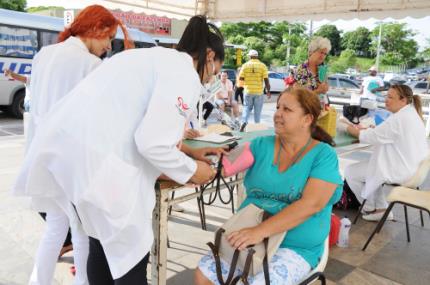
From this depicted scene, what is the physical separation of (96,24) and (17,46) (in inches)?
342

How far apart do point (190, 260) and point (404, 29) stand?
3794 cm

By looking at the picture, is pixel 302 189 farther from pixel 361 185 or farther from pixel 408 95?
pixel 361 185

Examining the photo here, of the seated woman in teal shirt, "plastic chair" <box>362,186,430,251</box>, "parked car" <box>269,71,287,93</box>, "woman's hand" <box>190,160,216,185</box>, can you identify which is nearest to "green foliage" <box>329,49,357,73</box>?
"parked car" <box>269,71,287,93</box>

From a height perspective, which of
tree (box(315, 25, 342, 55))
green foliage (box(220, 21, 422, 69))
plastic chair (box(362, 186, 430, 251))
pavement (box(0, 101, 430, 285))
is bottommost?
pavement (box(0, 101, 430, 285))

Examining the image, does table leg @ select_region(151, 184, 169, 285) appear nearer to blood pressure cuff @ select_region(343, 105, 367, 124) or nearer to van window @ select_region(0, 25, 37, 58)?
blood pressure cuff @ select_region(343, 105, 367, 124)

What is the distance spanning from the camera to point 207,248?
2.91 m

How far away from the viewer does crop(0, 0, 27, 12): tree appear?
23.7 metres

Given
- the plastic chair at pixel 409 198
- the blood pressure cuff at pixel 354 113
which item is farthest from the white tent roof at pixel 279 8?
the plastic chair at pixel 409 198

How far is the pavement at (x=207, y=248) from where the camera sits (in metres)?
2.51

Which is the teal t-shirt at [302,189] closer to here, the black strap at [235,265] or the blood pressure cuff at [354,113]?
the black strap at [235,265]

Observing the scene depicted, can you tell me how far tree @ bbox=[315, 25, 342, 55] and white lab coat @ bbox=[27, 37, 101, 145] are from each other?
4790 cm

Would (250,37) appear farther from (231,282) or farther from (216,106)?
(231,282)

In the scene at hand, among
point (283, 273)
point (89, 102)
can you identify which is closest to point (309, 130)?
point (283, 273)

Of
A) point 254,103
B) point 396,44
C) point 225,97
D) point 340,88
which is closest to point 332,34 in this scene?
point 396,44
